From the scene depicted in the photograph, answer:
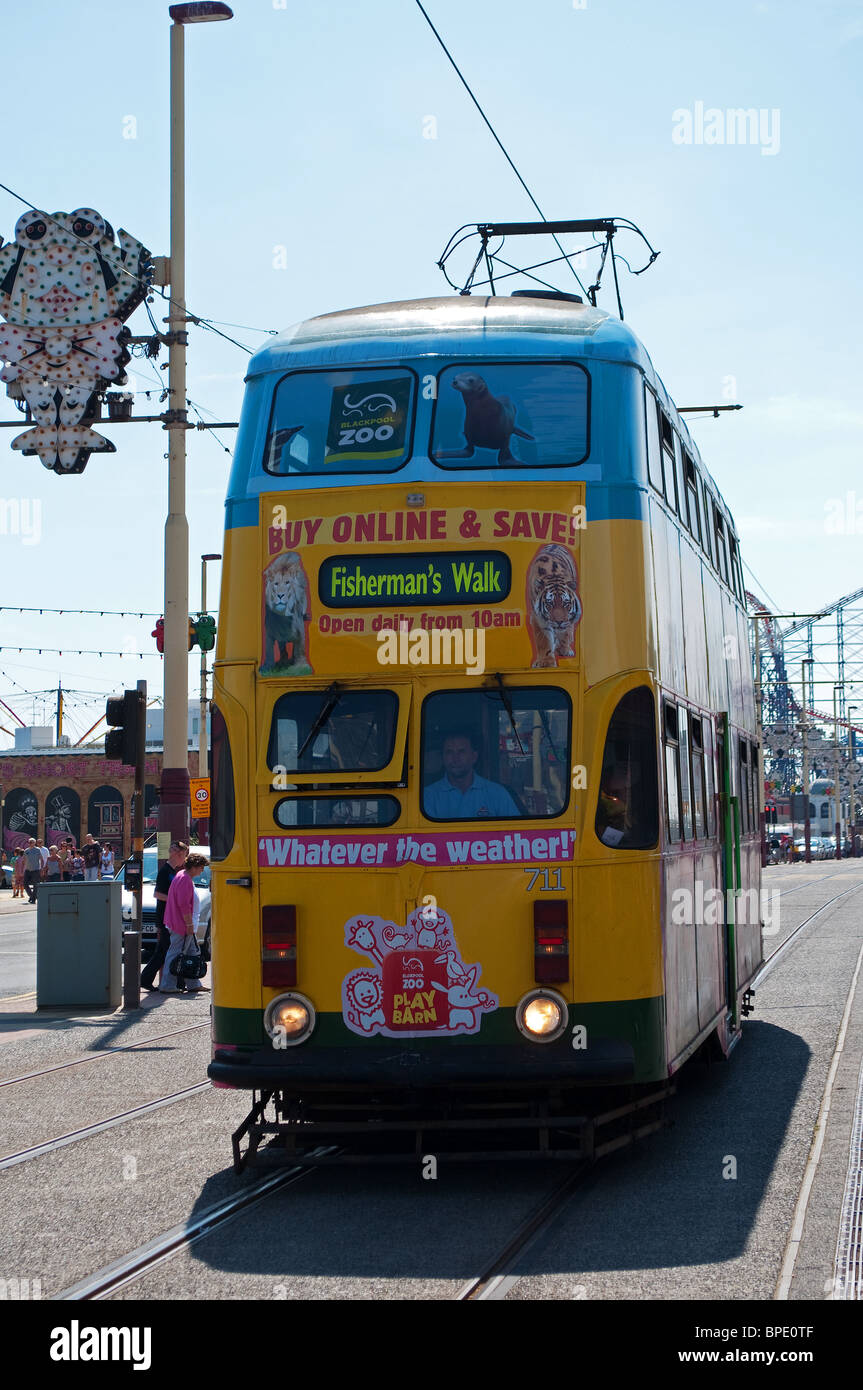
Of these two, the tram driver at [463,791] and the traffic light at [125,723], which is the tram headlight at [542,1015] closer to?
the tram driver at [463,791]

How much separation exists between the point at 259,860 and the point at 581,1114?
197 cm

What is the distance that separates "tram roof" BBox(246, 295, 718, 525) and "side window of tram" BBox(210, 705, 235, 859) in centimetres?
192

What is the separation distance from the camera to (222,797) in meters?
8.16

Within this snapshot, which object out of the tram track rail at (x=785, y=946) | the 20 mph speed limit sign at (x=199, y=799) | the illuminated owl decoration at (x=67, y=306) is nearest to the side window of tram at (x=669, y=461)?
the tram track rail at (x=785, y=946)

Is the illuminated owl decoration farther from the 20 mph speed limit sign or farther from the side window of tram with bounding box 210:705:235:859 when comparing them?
the side window of tram with bounding box 210:705:235:859

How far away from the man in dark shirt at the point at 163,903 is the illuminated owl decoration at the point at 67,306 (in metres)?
4.78

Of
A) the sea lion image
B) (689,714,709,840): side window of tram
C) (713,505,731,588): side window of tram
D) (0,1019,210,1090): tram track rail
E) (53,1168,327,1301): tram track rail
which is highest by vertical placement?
(713,505,731,588): side window of tram

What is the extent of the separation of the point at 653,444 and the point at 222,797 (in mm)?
2962

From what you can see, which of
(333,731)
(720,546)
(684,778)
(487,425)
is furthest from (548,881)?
(720,546)

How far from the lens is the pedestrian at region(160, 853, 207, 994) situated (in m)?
17.5

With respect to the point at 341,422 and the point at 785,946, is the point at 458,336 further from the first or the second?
the point at 785,946

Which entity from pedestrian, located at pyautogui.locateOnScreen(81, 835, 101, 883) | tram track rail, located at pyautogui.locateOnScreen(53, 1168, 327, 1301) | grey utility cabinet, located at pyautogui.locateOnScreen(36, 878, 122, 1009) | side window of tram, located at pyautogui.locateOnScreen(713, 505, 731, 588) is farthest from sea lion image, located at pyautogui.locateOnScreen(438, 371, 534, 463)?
pedestrian, located at pyautogui.locateOnScreen(81, 835, 101, 883)
